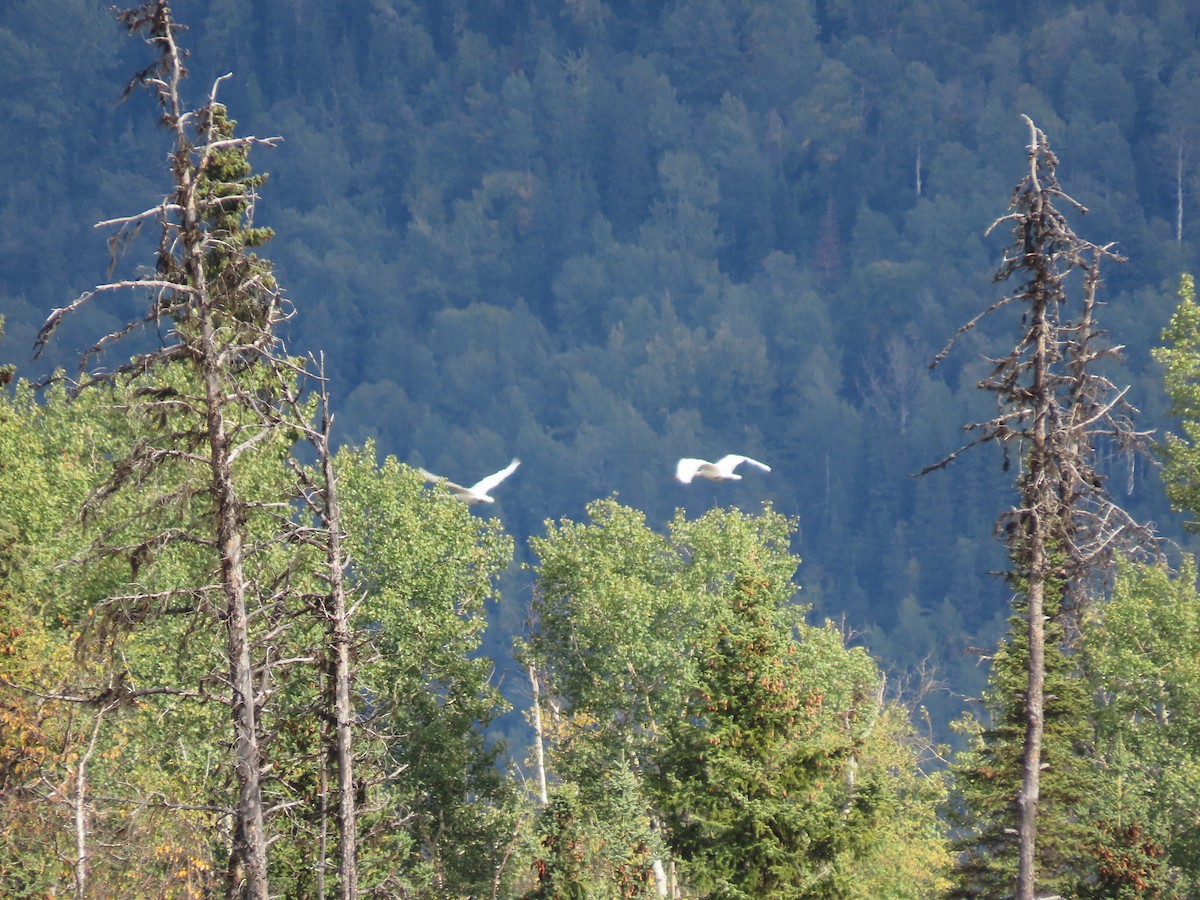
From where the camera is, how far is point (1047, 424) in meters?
23.1

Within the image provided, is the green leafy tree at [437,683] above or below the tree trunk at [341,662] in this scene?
above

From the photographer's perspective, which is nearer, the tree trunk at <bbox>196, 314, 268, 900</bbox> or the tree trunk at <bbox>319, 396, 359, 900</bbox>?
the tree trunk at <bbox>196, 314, 268, 900</bbox>

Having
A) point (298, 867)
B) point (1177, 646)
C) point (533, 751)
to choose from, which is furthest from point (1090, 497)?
point (533, 751)

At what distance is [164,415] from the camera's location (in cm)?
1552

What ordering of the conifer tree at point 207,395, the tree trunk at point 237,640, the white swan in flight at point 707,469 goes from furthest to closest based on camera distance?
the white swan in flight at point 707,469 < the tree trunk at point 237,640 < the conifer tree at point 207,395

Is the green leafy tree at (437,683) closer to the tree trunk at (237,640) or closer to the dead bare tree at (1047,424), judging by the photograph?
the dead bare tree at (1047,424)

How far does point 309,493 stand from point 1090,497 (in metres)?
11.9

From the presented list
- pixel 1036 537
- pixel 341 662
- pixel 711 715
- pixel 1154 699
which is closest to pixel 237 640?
pixel 341 662

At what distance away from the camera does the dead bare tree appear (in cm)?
2256

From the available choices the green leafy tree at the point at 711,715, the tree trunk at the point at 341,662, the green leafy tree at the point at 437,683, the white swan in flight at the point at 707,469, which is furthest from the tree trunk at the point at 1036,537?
the green leafy tree at the point at 437,683

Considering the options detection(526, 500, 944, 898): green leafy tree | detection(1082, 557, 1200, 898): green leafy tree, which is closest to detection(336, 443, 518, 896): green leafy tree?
detection(526, 500, 944, 898): green leafy tree

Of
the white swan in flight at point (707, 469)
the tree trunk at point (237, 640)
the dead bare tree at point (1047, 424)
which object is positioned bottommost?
the tree trunk at point (237, 640)

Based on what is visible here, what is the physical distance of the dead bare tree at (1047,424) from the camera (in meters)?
22.6

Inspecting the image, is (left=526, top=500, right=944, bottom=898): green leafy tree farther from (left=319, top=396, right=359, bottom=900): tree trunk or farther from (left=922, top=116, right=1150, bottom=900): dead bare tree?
(left=319, top=396, right=359, bottom=900): tree trunk
